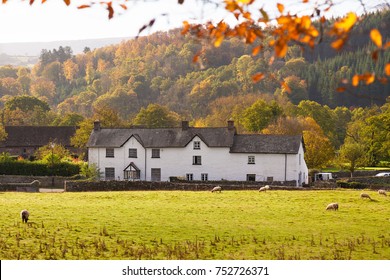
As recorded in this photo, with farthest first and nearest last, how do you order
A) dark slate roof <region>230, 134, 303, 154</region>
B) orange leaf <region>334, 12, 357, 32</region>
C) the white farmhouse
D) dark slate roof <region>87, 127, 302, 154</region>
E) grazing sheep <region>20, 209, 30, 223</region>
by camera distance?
dark slate roof <region>87, 127, 302, 154</region>, the white farmhouse, dark slate roof <region>230, 134, 303, 154</region>, grazing sheep <region>20, 209, 30, 223</region>, orange leaf <region>334, 12, 357, 32</region>

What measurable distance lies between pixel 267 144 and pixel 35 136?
44997mm

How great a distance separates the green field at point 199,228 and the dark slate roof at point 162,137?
74.6 feet

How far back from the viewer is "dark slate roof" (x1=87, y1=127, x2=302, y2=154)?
205 feet

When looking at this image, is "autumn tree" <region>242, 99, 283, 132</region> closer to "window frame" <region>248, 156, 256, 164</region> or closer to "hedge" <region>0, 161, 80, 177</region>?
"window frame" <region>248, 156, 256, 164</region>

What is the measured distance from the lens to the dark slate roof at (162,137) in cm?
6540

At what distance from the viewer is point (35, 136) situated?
96.8m

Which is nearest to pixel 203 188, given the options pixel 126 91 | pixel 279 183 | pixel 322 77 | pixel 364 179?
pixel 279 183

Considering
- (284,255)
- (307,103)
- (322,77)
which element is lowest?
(284,255)

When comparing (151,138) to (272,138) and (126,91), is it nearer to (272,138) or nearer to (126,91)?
(272,138)

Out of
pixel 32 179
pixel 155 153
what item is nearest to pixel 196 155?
pixel 155 153

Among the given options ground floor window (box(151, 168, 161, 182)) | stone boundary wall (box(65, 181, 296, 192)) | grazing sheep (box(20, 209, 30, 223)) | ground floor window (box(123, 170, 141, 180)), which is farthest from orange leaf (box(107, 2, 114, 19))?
ground floor window (box(123, 170, 141, 180))

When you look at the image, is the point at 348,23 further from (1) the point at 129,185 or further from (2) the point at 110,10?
(1) the point at 129,185

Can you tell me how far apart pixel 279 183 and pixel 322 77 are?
12011cm

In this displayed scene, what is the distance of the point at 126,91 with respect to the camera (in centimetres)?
16350
